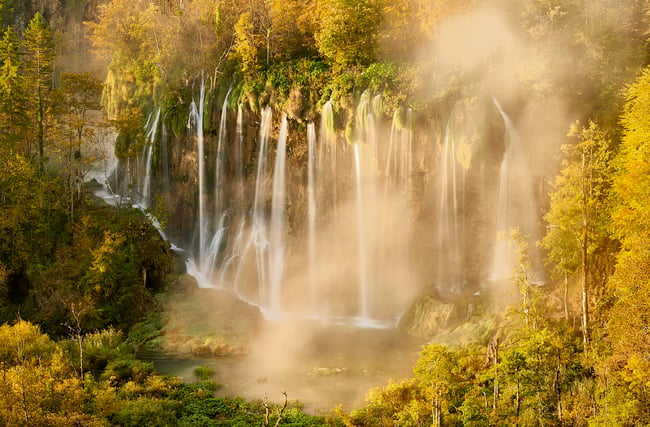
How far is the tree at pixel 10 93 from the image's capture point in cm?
3416

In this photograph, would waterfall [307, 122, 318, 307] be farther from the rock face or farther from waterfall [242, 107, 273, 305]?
the rock face

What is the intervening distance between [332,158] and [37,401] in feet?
79.8

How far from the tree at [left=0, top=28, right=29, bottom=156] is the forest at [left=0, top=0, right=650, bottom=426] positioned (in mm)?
145

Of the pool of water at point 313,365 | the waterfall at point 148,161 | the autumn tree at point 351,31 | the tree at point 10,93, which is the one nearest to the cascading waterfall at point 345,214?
the pool of water at point 313,365

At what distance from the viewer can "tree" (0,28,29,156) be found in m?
34.2

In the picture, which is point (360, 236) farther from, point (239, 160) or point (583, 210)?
point (583, 210)

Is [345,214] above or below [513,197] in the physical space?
below

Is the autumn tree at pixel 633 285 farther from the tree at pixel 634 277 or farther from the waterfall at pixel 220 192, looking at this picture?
the waterfall at pixel 220 192

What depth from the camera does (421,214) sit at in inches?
1320

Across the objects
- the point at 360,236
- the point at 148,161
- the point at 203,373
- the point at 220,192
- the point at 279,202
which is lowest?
the point at 203,373

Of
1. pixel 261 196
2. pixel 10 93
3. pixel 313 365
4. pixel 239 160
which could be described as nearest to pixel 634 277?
pixel 313 365

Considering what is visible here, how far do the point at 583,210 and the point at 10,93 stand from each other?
35.9 m

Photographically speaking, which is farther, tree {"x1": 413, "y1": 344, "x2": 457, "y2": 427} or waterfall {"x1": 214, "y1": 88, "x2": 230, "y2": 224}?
waterfall {"x1": 214, "y1": 88, "x2": 230, "y2": 224}

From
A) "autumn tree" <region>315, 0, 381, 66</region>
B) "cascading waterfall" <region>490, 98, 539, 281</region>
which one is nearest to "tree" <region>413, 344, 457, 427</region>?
"cascading waterfall" <region>490, 98, 539, 281</region>
